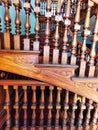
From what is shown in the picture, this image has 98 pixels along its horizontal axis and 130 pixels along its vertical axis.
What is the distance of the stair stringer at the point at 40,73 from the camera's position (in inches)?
48.0

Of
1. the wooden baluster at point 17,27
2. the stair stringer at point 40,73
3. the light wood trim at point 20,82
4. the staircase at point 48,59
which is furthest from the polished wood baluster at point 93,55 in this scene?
the wooden baluster at point 17,27

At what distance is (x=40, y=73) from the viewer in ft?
4.19

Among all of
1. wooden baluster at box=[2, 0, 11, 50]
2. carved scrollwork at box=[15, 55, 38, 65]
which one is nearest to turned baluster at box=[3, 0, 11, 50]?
wooden baluster at box=[2, 0, 11, 50]

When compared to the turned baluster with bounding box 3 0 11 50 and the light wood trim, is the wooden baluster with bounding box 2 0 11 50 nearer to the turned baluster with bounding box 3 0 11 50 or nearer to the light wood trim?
the turned baluster with bounding box 3 0 11 50

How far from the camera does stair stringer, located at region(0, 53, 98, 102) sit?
1219 mm

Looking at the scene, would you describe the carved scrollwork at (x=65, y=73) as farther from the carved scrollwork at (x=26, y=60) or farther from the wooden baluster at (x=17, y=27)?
the wooden baluster at (x=17, y=27)

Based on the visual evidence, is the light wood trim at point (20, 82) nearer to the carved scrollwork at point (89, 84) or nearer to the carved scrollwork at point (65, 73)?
the carved scrollwork at point (65, 73)

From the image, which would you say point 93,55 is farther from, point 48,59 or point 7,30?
point 7,30

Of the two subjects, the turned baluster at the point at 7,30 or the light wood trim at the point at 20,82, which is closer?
the turned baluster at the point at 7,30

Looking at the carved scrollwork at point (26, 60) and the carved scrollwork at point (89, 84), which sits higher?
the carved scrollwork at point (26, 60)

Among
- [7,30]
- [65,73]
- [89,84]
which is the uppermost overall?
[7,30]

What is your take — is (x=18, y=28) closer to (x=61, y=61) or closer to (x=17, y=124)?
(x=61, y=61)

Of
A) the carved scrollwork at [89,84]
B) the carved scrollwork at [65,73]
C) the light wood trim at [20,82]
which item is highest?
the carved scrollwork at [65,73]

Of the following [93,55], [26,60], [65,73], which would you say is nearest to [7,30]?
[26,60]
